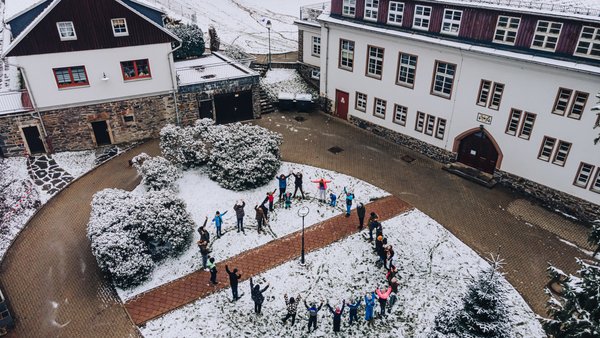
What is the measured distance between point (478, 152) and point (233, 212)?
15.4 m

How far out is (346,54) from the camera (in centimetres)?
3102

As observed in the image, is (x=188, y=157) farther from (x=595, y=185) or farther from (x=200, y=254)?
(x=595, y=185)

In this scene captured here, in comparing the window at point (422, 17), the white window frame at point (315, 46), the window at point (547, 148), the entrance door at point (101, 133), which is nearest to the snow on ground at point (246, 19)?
the white window frame at point (315, 46)

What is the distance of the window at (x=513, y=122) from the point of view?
2367cm

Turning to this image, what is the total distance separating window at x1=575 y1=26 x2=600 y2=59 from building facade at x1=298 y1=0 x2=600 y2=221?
0.04 metres

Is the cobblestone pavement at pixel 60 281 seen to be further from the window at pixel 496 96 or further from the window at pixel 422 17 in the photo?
the window at pixel 422 17

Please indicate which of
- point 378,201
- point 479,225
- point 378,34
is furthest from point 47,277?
point 378,34

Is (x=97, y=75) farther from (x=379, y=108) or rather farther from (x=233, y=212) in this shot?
(x=379, y=108)

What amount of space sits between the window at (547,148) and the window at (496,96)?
123 inches

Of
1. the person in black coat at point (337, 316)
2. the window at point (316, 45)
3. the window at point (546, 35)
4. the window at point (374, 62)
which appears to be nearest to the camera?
the person in black coat at point (337, 316)

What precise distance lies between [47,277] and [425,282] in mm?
16729

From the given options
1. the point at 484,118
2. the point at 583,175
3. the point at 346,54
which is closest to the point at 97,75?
the point at 346,54

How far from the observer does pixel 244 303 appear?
17.7 m

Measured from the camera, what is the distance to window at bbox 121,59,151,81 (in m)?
27.6
